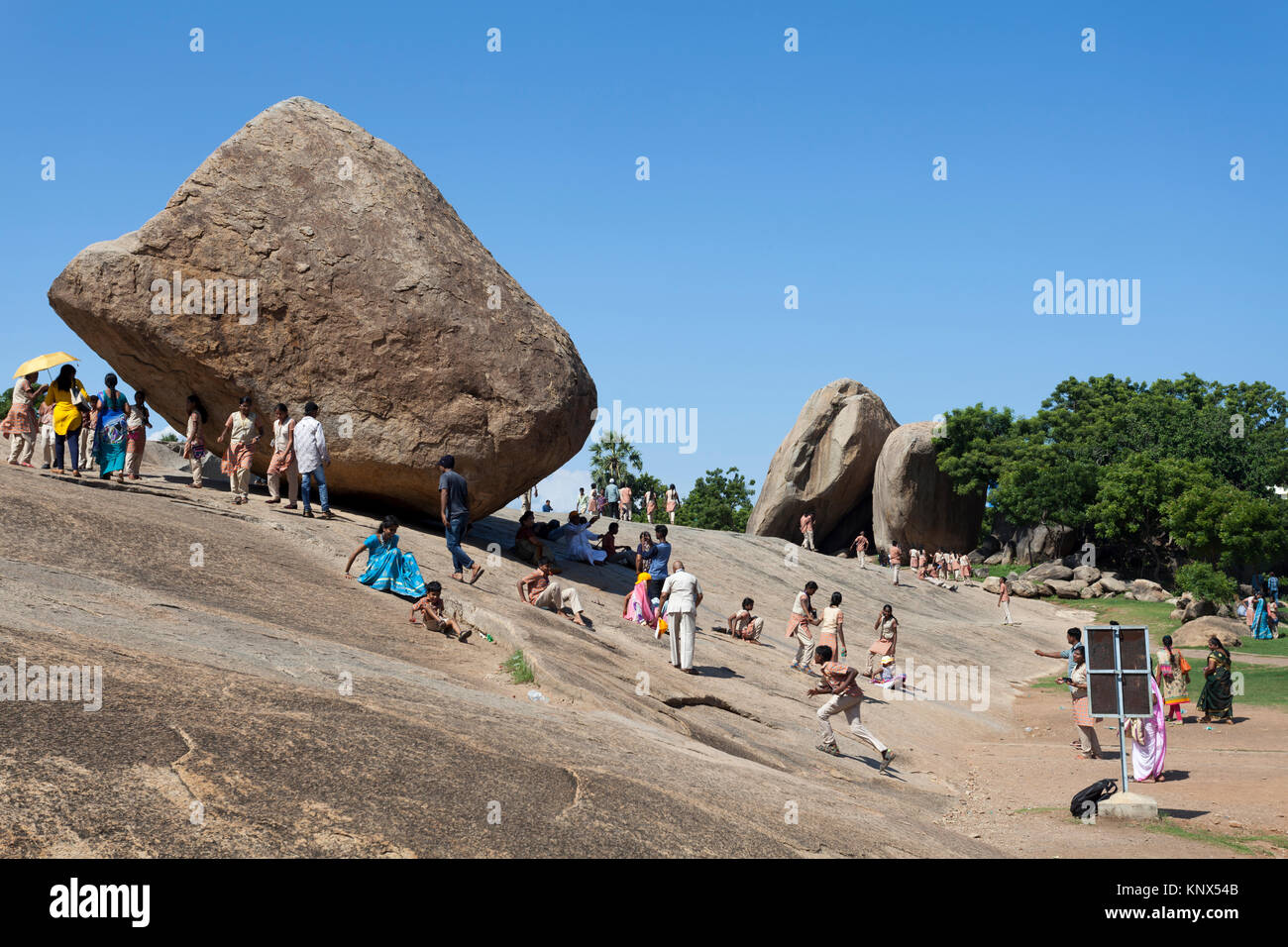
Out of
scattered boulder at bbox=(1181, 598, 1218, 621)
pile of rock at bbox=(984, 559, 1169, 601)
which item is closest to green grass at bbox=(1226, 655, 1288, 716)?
scattered boulder at bbox=(1181, 598, 1218, 621)

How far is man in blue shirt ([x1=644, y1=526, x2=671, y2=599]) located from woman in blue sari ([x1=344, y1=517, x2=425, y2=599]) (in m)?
5.09

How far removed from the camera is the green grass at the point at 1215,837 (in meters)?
9.37

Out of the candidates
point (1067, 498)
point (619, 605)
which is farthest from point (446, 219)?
point (1067, 498)

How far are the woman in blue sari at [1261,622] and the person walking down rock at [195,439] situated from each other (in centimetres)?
2711

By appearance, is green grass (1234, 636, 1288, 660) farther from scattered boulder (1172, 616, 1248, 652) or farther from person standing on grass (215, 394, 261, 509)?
person standing on grass (215, 394, 261, 509)

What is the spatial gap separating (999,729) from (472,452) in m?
10.4

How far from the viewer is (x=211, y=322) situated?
1753 cm

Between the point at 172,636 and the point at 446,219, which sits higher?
the point at 446,219

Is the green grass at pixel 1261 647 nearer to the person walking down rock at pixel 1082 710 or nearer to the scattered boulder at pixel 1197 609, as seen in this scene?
the scattered boulder at pixel 1197 609

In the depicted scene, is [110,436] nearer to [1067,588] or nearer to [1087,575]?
[1067,588]

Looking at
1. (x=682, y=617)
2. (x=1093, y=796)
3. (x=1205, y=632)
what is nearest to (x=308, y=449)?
(x=682, y=617)

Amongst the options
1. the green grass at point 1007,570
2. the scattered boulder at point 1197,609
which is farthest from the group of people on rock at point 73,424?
the green grass at point 1007,570
